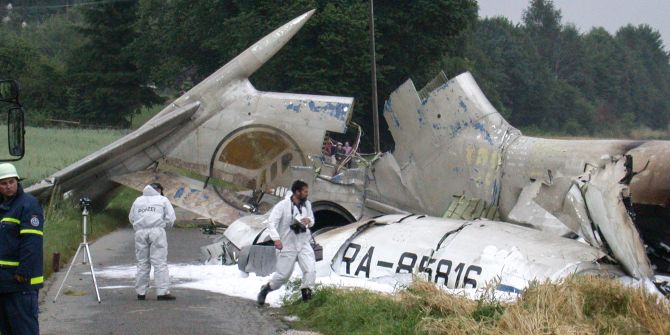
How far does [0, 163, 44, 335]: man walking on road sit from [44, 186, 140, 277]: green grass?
7.56m

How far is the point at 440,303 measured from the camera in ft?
32.7

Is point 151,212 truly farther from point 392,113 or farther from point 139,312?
point 392,113

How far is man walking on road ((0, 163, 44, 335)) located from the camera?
26.7ft

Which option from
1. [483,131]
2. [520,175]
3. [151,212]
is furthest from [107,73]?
[151,212]

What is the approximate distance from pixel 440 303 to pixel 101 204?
16671mm

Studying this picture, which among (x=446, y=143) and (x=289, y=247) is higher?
(x=446, y=143)

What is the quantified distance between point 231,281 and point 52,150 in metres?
19.7

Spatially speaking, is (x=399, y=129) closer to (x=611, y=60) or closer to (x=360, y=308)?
(x=360, y=308)

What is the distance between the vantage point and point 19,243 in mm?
8227

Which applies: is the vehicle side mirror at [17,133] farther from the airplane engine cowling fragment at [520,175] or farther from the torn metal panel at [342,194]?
the torn metal panel at [342,194]

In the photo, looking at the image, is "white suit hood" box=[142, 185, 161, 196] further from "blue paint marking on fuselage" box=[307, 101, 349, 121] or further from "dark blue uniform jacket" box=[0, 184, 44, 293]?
"blue paint marking on fuselage" box=[307, 101, 349, 121]

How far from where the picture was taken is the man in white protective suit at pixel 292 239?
12.7m

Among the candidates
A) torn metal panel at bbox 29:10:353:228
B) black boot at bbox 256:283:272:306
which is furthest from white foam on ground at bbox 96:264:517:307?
torn metal panel at bbox 29:10:353:228

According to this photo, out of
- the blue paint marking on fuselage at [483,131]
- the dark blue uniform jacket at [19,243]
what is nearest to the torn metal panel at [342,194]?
the blue paint marking on fuselage at [483,131]
